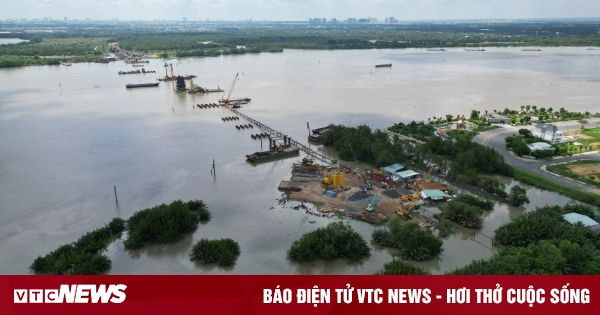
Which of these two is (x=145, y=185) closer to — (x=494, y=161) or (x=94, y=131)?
(x=94, y=131)

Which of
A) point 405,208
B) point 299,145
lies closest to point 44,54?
point 299,145

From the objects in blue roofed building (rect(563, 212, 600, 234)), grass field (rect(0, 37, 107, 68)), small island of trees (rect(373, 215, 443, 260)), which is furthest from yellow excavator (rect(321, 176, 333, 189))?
grass field (rect(0, 37, 107, 68))

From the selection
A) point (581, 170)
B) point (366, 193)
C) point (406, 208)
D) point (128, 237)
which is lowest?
point (128, 237)

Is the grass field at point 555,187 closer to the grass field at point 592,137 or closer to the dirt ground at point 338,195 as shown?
the dirt ground at point 338,195

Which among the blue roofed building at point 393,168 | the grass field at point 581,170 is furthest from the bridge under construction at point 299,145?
the grass field at point 581,170

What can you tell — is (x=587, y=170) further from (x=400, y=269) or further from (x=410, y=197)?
(x=400, y=269)

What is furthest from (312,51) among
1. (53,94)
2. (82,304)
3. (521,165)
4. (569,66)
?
(82,304)

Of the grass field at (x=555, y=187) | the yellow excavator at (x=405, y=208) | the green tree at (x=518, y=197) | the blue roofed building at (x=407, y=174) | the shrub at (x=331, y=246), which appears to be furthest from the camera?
the blue roofed building at (x=407, y=174)

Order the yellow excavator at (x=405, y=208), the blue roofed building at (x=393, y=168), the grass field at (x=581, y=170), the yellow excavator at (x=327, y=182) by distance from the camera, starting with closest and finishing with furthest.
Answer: the yellow excavator at (x=405, y=208) < the yellow excavator at (x=327, y=182) < the grass field at (x=581, y=170) < the blue roofed building at (x=393, y=168)
